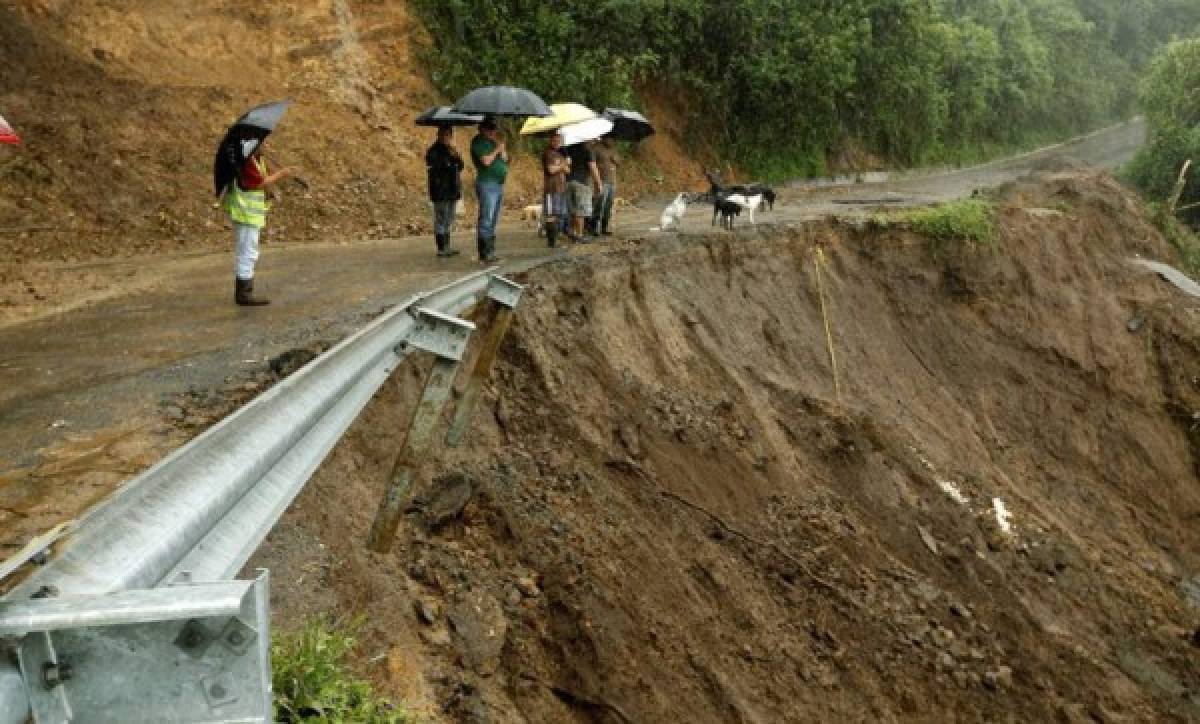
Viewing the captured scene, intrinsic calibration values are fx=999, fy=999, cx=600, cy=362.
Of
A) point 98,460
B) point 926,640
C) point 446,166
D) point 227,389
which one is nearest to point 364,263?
point 446,166

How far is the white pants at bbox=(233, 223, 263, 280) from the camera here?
27.9 ft

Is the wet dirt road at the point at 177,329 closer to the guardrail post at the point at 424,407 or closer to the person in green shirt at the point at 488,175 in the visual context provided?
the person in green shirt at the point at 488,175

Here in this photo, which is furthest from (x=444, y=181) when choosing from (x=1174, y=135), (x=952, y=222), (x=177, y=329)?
(x=1174, y=135)

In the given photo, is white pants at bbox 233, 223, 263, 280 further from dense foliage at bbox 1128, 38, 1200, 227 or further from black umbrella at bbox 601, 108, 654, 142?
dense foliage at bbox 1128, 38, 1200, 227

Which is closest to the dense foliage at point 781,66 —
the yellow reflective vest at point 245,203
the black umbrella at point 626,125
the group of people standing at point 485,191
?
the black umbrella at point 626,125

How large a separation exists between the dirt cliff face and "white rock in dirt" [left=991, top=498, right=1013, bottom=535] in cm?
911

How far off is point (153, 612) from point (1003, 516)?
41.9 feet

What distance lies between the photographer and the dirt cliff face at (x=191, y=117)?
12.6 meters

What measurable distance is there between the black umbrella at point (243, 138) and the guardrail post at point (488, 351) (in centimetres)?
264

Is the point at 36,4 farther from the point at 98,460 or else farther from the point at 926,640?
the point at 926,640

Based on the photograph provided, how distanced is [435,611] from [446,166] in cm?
699

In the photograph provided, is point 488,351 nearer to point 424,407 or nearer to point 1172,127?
point 424,407

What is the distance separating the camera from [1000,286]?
1778 cm

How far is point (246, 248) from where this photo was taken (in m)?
8.64
